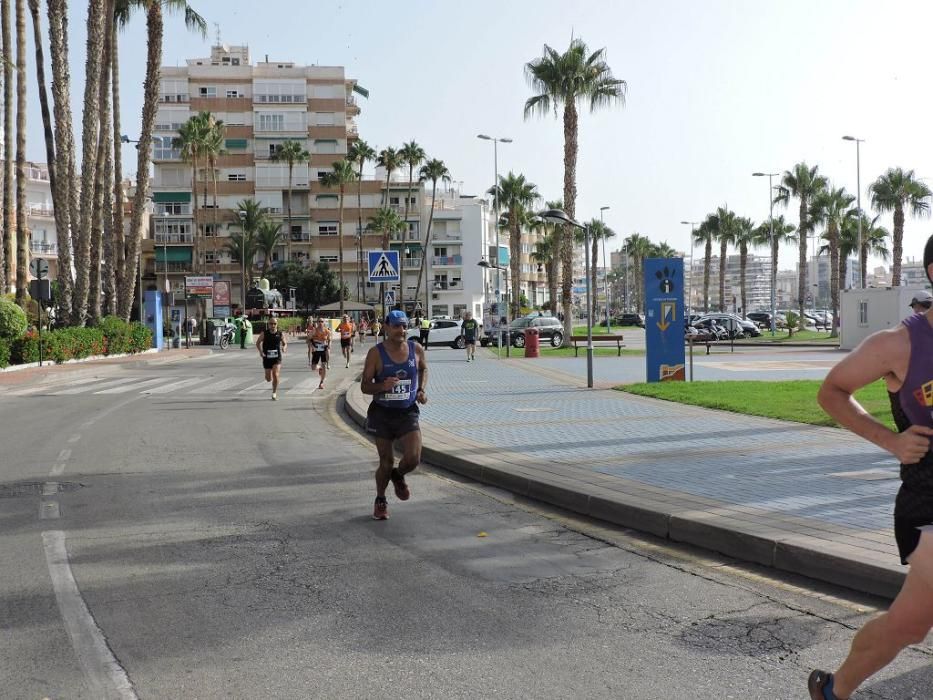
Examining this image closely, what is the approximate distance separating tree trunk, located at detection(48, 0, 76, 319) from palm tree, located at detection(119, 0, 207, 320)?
3954 millimetres

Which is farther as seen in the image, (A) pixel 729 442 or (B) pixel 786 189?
(B) pixel 786 189

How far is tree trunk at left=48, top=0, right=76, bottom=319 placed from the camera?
35375 mm

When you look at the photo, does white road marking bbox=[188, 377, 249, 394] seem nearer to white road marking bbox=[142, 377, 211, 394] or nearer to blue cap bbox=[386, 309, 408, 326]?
white road marking bbox=[142, 377, 211, 394]

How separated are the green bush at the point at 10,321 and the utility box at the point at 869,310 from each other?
29.3 m

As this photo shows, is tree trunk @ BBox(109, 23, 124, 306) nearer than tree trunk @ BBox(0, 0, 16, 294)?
No

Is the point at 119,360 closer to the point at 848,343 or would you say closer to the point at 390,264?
the point at 390,264

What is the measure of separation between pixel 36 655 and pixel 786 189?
74509mm

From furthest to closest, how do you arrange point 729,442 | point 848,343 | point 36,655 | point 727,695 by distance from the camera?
point 848,343 → point 729,442 → point 36,655 → point 727,695

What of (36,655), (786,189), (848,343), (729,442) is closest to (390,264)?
(729,442)

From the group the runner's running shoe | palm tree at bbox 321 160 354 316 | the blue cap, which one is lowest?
the runner's running shoe

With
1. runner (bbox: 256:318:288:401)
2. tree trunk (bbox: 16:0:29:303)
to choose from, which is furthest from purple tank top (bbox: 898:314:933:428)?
tree trunk (bbox: 16:0:29:303)

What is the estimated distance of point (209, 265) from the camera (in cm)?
9638

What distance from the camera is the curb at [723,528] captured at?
5.74 metres

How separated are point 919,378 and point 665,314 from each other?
17879mm
